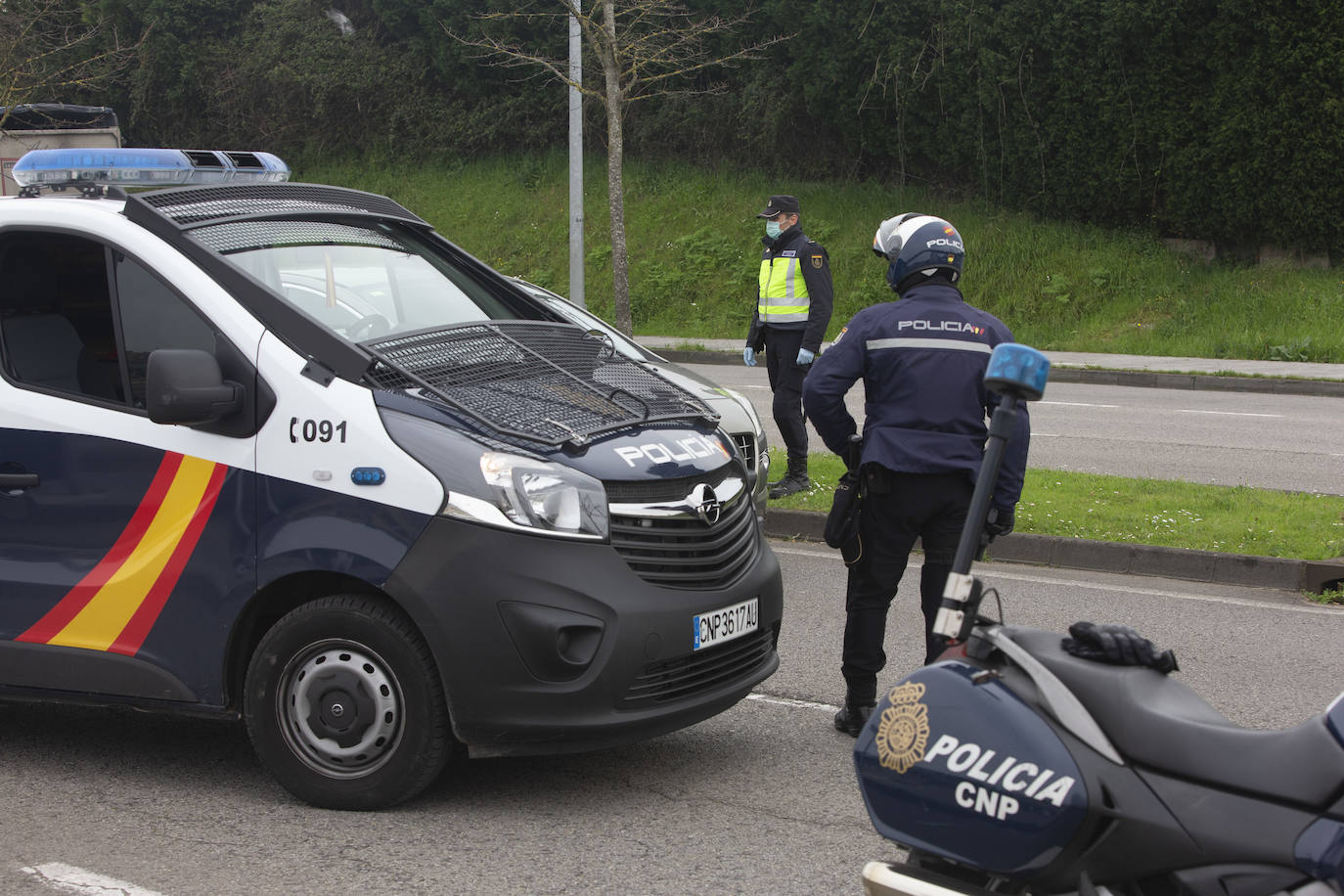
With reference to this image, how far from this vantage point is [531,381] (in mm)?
4781

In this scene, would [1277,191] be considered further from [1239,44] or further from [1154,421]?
[1154,421]

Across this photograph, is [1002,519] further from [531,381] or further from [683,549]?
[531,381]

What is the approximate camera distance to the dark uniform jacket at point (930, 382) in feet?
15.9

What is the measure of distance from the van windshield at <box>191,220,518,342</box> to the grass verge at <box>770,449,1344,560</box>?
4.29 m

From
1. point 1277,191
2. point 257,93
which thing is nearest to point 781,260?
point 1277,191

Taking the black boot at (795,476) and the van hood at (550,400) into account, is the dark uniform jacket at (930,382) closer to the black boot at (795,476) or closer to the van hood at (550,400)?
the van hood at (550,400)

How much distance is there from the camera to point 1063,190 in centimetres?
2414

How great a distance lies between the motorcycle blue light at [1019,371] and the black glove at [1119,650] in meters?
0.48

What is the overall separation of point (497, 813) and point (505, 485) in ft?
3.57

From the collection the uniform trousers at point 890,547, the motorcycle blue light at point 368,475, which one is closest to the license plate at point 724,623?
the uniform trousers at point 890,547

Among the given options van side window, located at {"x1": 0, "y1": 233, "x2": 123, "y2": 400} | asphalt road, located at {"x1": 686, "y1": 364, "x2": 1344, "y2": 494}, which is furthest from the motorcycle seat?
asphalt road, located at {"x1": 686, "y1": 364, "x2": 1344, "y2": 494}

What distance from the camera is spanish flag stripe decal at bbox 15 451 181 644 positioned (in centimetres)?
443

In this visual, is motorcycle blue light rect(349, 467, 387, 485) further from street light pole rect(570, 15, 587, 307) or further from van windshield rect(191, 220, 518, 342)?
street light pole rect(570, 15, 587, 307)

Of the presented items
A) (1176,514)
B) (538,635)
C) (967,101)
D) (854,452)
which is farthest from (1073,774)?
(967,101)
